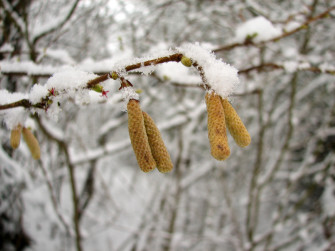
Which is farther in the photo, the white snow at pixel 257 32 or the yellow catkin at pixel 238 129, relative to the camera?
the white snow at pixel 257 32

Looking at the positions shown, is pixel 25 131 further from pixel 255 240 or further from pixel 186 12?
pixel 186 12

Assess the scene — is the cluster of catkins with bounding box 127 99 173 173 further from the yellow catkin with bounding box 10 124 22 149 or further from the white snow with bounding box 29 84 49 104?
the yellow catkin with bounding box 10 124 22 149

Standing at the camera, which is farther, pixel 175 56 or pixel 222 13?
pixel 222 13

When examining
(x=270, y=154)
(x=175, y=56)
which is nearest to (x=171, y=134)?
(x=270, y=154)

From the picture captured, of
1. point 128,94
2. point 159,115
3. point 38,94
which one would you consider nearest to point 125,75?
point 128,94

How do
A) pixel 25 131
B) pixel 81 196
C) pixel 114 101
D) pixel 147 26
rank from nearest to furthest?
pixel 25 131
pixel 114 101
pixel 81 196
pixel 147 26

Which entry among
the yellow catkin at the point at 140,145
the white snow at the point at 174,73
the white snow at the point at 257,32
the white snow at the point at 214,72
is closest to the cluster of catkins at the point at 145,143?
the yellow catkin at the point at 140,145

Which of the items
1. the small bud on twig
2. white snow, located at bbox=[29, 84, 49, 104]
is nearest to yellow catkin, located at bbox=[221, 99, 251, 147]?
the small bud on twig

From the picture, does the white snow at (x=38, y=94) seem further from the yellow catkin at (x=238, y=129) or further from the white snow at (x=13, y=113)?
the yellow catkin at (x=238, y=129)
